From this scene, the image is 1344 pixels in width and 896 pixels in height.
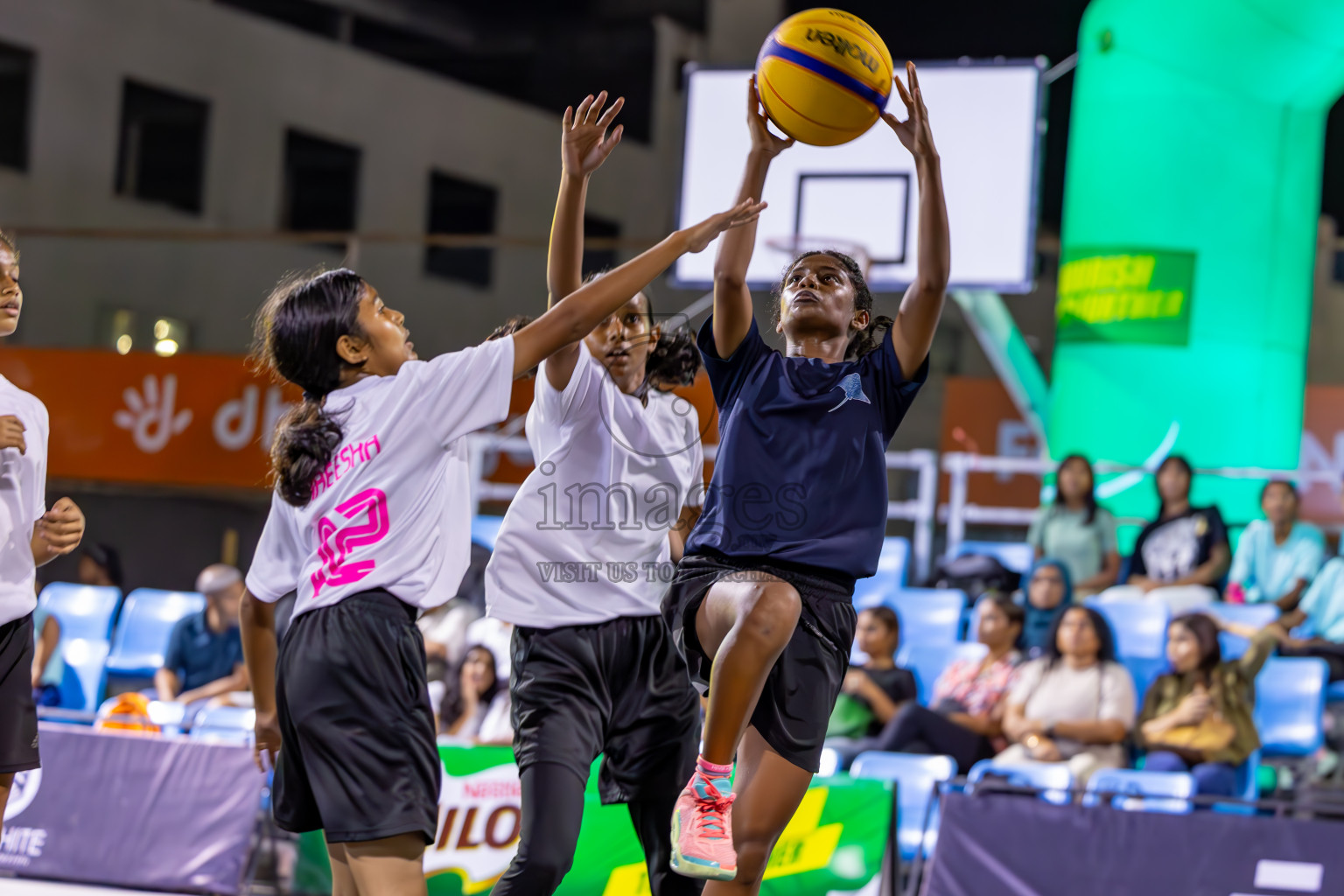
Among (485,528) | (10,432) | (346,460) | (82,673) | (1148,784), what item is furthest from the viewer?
Result: (485,528)

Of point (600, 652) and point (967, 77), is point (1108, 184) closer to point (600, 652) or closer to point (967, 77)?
point (967, 77)

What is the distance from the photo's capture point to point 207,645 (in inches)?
314

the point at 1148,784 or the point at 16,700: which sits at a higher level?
the point at 16,700

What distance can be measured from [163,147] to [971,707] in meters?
14.0

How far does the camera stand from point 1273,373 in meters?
9.22

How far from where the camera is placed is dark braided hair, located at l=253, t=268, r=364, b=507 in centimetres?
287

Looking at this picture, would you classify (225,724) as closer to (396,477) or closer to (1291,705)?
(396,477)

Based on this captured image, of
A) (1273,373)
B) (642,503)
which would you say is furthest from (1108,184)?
(642,503)

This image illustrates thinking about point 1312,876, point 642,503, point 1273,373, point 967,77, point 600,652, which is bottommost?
point 1312,876

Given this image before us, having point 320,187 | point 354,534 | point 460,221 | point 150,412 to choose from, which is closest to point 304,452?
point 354,534

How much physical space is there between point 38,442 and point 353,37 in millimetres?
17767

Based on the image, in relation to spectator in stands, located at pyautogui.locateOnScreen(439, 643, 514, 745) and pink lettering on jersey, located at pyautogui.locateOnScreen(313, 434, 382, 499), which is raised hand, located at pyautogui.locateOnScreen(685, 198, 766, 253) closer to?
pink lettering on jersey, located at pyautogui.locateOnScreen(313, 434, 382, 499)

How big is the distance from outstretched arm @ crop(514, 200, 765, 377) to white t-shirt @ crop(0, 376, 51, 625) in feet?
4.08

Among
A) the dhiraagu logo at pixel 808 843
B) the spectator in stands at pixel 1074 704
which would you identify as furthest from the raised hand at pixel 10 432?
the spectator in stands at pixel 1074 704
